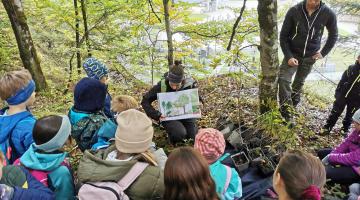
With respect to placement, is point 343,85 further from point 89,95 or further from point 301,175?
point 89,95

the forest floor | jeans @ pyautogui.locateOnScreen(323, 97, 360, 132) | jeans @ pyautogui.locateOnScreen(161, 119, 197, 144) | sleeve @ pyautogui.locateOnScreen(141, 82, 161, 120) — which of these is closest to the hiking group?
sleeve @ pyautogui.locateOnScreen(141, 82, 161, 120)

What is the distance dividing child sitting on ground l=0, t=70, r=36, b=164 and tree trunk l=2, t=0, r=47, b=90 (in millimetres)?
5475

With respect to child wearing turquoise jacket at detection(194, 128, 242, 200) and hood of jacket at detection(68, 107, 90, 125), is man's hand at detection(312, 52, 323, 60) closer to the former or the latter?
child wearing turquoise jacket at detection(194, 128, 242, 200)

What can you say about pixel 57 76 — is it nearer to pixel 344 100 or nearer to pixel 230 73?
pixel 230 73

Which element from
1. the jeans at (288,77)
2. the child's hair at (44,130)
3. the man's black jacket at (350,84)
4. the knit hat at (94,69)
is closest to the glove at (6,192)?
the child's hair at (44,130)

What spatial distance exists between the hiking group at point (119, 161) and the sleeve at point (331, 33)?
69.0 inches

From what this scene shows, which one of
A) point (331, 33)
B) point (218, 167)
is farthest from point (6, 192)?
point (331, 33)

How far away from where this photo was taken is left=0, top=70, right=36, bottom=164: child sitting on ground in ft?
9.78

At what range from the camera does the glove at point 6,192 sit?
199 cm

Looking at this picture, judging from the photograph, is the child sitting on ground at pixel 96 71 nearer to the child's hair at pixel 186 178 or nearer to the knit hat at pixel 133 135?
the knit hat at pixel 133 135

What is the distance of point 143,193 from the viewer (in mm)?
2377

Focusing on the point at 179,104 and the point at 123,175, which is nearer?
the point at 123,175

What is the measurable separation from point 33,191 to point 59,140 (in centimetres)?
49

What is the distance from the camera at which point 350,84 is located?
5.12 m
